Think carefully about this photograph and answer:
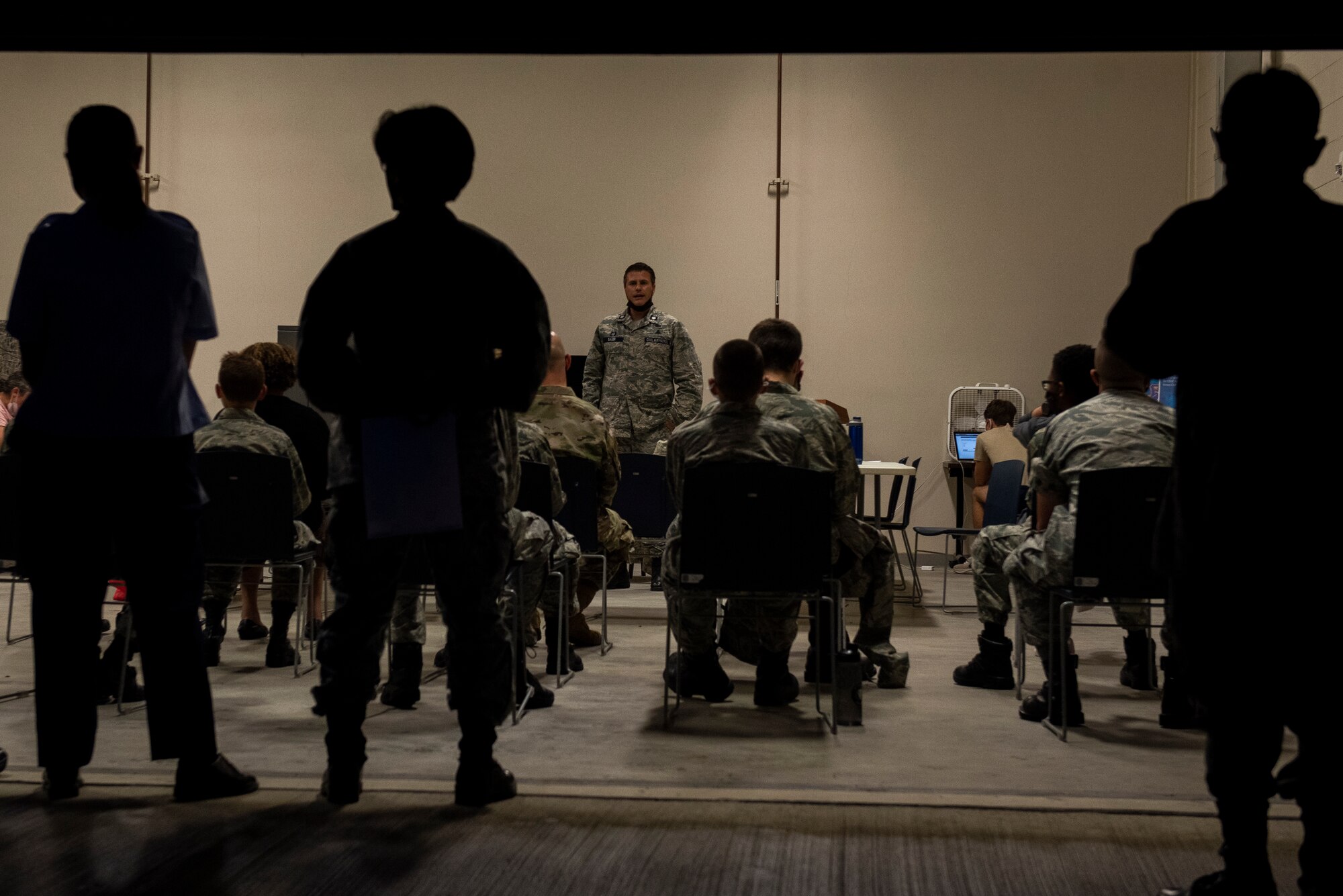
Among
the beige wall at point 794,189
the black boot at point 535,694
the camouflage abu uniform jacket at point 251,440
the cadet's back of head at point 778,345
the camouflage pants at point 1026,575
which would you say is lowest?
the black boot at point 535,694

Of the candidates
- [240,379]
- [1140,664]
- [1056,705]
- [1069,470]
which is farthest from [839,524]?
[240,379]

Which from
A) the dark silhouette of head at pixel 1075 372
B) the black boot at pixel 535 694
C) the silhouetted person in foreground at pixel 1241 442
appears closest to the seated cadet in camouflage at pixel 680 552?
the black boot at pixel 535 694

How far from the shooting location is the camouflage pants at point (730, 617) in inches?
135

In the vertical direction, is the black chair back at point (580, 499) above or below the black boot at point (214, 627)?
above

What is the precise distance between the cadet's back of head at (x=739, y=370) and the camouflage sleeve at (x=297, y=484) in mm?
1425

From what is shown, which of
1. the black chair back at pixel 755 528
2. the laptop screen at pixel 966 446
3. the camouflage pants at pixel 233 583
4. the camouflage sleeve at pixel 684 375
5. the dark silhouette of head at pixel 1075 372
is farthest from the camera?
the laptop screen at pixel 966 446

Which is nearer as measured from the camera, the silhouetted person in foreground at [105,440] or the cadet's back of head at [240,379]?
the silhouetted person in foreground at [105,440]

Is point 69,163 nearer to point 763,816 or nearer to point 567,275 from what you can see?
point 763,816

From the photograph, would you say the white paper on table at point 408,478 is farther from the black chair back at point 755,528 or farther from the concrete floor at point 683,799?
the black chair back at point 755,528

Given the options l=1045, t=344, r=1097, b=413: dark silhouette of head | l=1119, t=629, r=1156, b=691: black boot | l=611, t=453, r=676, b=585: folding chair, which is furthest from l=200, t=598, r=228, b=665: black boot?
l=1119, t=629, r=1156, b=691: black boot

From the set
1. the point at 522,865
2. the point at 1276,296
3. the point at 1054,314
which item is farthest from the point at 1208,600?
the point at 1054,314

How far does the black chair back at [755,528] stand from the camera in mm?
3184

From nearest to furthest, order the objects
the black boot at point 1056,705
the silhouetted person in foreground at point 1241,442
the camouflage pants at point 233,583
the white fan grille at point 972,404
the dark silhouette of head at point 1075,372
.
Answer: the silhouetted person in foreground at point 1241,442 → the black boot at point 1056,705 → the dark silhouette of head at point 1075,372 → the camouflage pants at point 233,583 → the white fan grille at point 972,404

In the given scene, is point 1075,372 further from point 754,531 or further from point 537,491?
point 537,491
